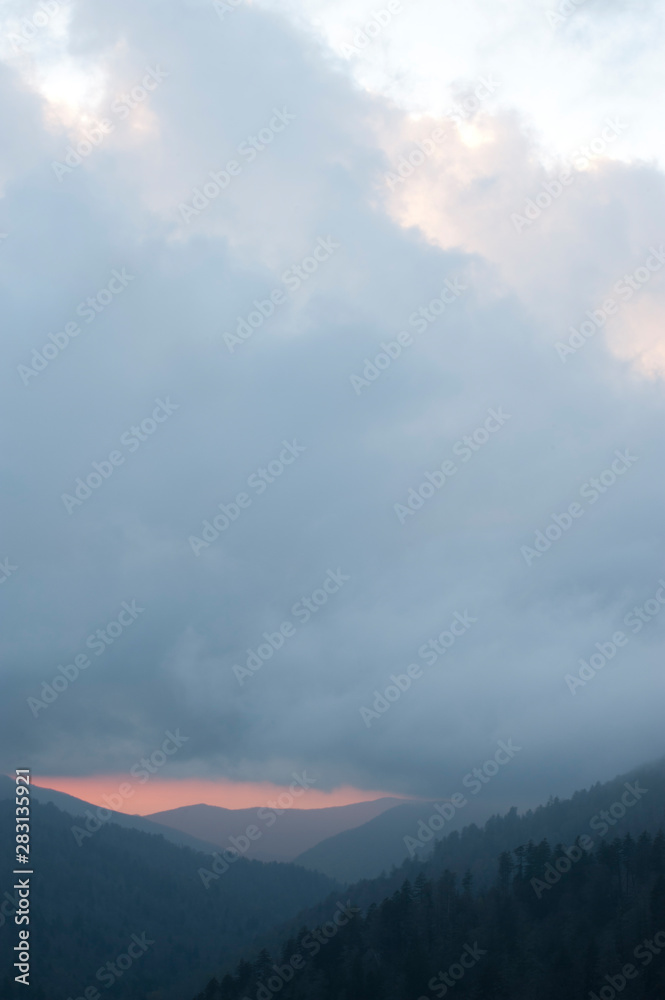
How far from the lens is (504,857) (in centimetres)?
19338

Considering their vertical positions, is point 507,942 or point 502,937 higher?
point 502,937

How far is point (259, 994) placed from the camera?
177 meters

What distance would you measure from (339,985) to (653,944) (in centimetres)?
6438

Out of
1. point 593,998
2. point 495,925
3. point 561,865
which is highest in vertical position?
point 561,865

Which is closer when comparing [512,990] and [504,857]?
Answer: [512,990]

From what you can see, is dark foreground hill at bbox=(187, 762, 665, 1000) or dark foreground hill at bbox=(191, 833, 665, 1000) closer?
dark foreground hill at bbox=(191, 833, 665, 1000)

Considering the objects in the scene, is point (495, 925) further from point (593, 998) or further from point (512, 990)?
point (593, 998)

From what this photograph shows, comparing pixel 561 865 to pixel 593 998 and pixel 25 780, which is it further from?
pixel 25 780

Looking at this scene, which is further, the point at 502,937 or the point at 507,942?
the point at 502,937

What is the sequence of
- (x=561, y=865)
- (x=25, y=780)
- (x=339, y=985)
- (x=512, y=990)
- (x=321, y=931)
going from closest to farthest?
(x=25, y=780) < (x=512, y=990) < (x=339, y=985) < (x=561, y=865) < (x=321, y=931)

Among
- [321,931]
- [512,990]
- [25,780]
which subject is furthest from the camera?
[321,931]

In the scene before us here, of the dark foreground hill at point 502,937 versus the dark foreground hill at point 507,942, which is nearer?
the dark foreground hill at point 507,942

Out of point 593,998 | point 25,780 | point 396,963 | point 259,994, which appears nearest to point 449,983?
point 396,963

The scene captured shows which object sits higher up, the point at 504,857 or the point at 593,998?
the point at 504,857
